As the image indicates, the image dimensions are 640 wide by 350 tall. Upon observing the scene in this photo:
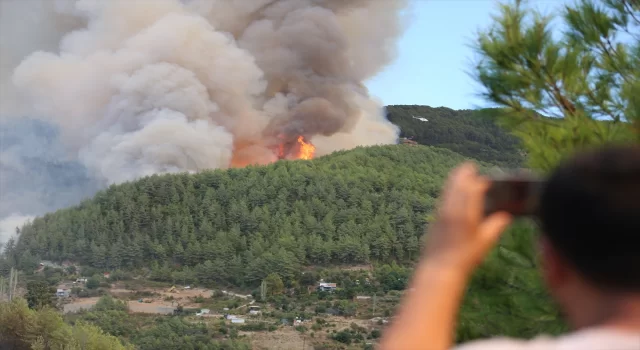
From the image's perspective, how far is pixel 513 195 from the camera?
2.50 ft

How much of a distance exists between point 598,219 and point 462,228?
0.12m

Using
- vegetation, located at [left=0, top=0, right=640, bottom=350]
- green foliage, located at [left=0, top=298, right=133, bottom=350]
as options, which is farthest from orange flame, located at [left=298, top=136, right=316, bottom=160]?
green foliage, located at [left=0, top=298, right=133, bottom=350]

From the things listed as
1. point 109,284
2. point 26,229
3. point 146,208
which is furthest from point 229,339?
point 26,229

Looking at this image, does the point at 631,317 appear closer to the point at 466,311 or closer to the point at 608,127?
the point at 608,127

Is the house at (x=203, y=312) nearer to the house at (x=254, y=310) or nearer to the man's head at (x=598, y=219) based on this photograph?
the house at (x=254, y=310)

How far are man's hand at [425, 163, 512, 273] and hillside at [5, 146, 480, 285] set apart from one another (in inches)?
1206

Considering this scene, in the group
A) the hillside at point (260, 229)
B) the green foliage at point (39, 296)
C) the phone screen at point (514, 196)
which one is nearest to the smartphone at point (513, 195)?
the phone screen at point (514, 196)

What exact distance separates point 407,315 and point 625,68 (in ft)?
10.3

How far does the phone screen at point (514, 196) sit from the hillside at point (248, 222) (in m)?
30.6

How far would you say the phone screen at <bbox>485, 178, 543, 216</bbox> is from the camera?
0.74m

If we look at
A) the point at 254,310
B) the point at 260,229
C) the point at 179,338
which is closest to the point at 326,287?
the point at 254,310

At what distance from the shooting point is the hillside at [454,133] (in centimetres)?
4797

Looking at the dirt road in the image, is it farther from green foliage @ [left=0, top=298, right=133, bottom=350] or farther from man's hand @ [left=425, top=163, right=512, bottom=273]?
man's hand @ [left=425, top=163, right=512, bottom=273]

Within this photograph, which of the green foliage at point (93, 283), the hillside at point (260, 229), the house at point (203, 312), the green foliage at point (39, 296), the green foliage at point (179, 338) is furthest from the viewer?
the hillside at point (260, 229)
